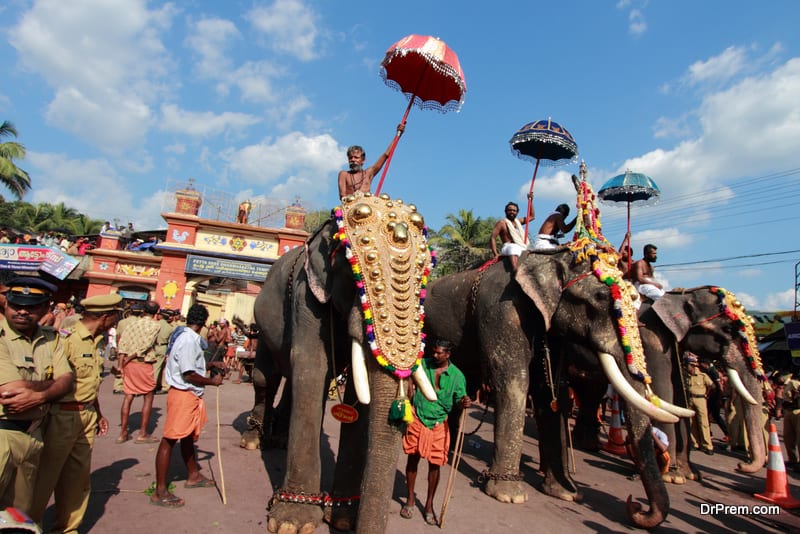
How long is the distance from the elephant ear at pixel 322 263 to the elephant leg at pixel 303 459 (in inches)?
20.5

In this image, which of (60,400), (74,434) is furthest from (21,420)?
(74,434)

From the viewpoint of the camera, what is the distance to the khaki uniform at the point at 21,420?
7.99 feet

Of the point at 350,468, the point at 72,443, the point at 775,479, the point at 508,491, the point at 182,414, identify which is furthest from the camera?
the point at 775,479

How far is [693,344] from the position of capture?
6.61 metres

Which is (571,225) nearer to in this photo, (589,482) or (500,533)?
(589,482)

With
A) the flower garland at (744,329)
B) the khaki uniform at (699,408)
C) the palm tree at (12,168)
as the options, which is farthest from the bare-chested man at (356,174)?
the palm tree at (12,168)

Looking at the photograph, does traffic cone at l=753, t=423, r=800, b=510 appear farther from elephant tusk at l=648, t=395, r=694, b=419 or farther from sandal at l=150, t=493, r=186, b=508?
sandal at l=150, t=493, r=186, b=508

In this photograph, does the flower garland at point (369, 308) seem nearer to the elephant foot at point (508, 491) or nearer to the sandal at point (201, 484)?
the elephant foot at point (508, 491)

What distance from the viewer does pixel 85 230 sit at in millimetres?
39531

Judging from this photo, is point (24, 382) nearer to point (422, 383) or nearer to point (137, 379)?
point (422, 383)

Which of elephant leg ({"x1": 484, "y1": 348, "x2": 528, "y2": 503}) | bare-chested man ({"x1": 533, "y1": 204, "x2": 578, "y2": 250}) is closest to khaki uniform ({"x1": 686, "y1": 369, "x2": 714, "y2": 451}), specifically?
bare-chested man ({"x1": 533, "y1": 204, "x2": 578, "y2": 250})

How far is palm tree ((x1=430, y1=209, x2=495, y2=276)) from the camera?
29.7 meters

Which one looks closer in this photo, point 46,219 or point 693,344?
point 693,344

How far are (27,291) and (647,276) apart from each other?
7994mm
